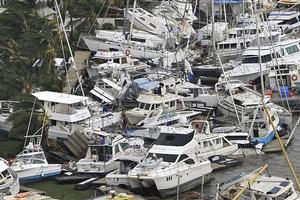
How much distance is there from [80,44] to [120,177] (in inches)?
961

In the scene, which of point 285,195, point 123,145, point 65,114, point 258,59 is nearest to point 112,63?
point 258,59

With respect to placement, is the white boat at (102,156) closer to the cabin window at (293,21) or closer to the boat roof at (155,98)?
the boat roof at (155,98)

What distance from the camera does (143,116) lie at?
4397 centimetres

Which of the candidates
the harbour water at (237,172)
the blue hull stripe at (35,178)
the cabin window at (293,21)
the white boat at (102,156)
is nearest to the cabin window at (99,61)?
the white boat at (102,156)

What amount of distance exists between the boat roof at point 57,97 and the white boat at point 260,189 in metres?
12.4

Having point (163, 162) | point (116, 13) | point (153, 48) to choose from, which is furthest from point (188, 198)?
point (116, 13)

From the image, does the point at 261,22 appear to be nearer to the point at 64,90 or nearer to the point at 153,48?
the point at 153,48

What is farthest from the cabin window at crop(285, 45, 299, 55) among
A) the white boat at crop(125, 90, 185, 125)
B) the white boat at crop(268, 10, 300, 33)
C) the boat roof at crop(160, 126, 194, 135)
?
the boat roof at crop(160, 126, 194, 135)

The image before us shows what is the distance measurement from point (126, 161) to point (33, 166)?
4210mm

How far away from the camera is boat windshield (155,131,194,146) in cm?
3697

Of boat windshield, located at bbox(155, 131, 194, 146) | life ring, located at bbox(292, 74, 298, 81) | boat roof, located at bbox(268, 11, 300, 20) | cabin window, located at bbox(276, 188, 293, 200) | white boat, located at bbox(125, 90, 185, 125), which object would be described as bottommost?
cabin window, located at bbox(276, 188, 293, 200)

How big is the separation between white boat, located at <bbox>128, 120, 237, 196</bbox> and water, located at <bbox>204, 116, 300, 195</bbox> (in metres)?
0.82

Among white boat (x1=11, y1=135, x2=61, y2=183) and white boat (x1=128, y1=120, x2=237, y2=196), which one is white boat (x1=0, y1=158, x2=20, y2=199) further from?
white boat (x1=128, y1=120, x2=237, y2=196)

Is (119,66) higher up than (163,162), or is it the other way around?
(119,66)
